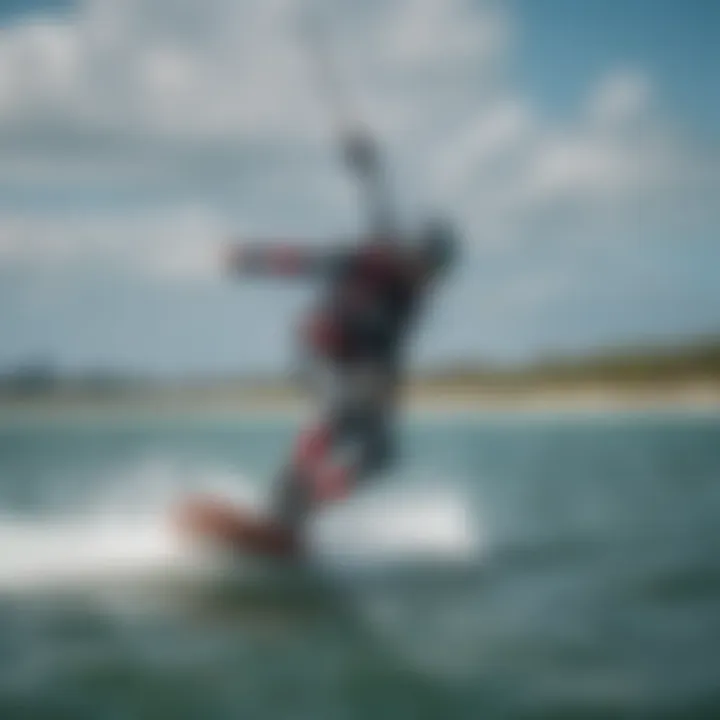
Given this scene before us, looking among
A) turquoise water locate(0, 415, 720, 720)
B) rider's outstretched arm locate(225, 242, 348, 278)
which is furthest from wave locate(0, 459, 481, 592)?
rider's outstretched arm locate(225, 242, 348, 278)

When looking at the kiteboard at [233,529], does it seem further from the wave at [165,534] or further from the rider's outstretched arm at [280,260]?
the rider's outstretched arm at [280,260]

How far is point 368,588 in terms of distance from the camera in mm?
3664

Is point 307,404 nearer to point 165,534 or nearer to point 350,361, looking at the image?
point 350,361

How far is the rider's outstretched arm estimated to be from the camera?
138 inches

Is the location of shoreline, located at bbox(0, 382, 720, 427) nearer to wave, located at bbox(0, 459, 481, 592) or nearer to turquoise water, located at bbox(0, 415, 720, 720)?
turquoise water, located at bbox(0, 415, 720, 720)

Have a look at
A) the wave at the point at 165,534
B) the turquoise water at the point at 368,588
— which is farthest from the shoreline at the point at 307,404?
the wave at the point at 165,534

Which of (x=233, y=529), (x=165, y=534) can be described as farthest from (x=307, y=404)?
(x=165, y=534)

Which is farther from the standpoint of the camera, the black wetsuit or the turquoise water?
the black wetsuit

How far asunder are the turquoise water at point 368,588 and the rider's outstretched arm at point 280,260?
1.65 ft

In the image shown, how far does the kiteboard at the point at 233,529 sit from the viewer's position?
11.7ft

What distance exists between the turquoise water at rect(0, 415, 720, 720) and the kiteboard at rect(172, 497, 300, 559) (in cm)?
5

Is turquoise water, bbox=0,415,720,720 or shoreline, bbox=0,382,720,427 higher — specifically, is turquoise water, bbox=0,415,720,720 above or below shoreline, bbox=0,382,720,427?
below

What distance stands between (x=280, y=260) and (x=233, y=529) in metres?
0.90

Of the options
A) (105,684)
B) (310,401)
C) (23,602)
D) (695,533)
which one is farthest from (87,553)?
(695,533)
